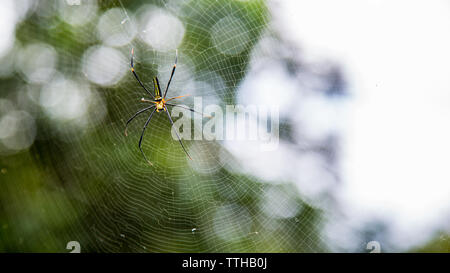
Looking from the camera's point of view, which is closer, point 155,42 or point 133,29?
point 155,42

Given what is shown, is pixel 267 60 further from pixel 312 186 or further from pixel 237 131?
pixel 312 186

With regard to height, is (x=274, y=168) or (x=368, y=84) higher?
(x=368, y=84)

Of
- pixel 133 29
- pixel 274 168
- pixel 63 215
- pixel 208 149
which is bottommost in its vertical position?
pixel 63 215

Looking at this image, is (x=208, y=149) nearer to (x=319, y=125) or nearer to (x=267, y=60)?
(x=267, y=60)
